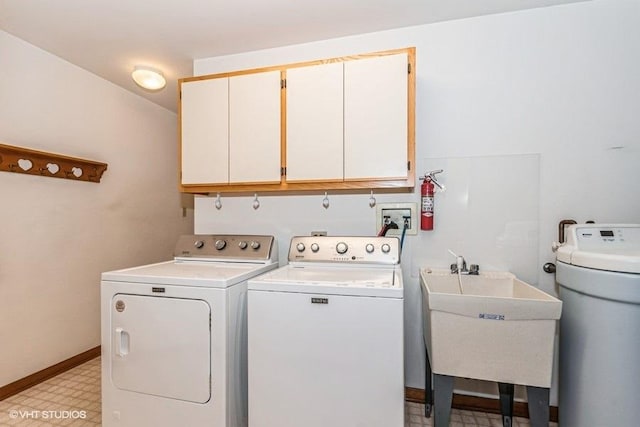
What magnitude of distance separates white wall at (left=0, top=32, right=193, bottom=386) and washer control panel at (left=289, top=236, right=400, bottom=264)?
192 cm

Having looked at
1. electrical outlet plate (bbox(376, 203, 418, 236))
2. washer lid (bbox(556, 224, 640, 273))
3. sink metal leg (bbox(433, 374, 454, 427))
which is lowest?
sink metal leg (bbox(433, 374, 454, 427))

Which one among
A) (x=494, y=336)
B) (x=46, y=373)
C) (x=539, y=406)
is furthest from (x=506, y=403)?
(x=46, y=373)

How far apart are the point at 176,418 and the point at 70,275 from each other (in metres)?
1.73

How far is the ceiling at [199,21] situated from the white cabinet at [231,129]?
329 mm

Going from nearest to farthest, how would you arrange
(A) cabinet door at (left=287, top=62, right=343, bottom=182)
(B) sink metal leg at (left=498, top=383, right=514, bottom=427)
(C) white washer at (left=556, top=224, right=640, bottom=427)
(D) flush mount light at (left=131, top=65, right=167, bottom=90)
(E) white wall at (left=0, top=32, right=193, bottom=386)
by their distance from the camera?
(C) white washer at (left=556, top=224, right=640, bottom=427) → (B) sink metal leg at (left=498, top=383, right=514, bottom=427) → (A) cabinet door at (left=287, top=62, right=343, bottom=182) → (E) white wall at (left=0, top=32, right=193, bottom=386) → (D) flush mount light at (left=131, top=65, right=167, bottom=90)

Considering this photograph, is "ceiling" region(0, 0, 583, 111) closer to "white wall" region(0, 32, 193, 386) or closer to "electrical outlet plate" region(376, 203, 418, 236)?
"white wall" region(0, 32, 193, 386)

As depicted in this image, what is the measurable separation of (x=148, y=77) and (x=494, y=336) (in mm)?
2970

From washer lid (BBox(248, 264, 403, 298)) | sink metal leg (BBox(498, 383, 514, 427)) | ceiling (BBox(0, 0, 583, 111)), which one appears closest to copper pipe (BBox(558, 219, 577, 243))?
sink metal leg (BBox(498, 383, 514, 427))

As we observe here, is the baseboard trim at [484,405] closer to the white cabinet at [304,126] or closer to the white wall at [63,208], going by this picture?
the white cabinet at [304,126]

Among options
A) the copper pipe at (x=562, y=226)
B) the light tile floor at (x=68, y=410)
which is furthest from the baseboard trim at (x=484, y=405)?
the copper pipe at (x=562, y=226)

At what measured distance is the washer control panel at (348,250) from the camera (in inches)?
75.2

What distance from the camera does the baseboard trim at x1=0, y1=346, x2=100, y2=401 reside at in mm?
2139

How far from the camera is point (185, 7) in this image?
1894mm

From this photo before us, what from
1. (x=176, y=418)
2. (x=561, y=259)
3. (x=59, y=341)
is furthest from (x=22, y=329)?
(x=561, y=259)
